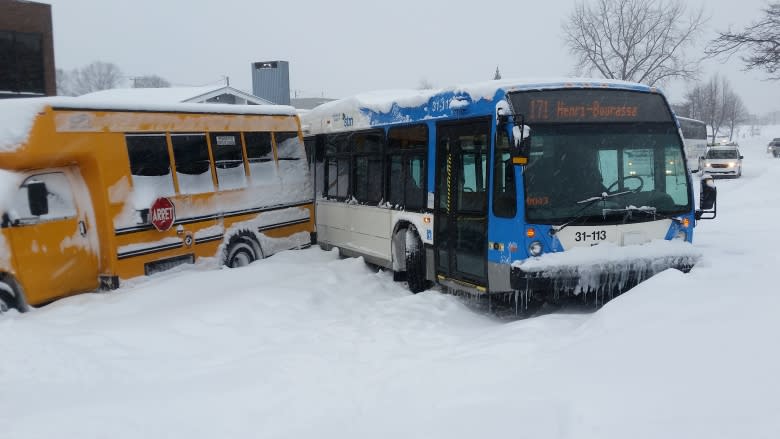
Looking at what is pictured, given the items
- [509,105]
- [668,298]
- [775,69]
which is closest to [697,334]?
→ [668,298]

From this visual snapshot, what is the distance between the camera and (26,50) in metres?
26.3

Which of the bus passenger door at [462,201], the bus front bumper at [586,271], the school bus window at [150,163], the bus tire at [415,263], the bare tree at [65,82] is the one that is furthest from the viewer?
the bare tree at [65,82]

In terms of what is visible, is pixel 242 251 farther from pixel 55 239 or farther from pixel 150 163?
pixel 55 239

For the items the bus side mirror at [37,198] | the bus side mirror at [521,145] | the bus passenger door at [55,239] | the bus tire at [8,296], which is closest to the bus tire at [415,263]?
the bus side mirror at [521,145]

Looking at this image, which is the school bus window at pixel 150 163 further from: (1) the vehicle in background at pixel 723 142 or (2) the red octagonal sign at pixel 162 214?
(1) the vehicle in background at pixel 723 142

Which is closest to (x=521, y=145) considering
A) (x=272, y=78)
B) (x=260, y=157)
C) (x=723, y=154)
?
(x=260, y=157)

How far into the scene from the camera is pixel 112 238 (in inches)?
348

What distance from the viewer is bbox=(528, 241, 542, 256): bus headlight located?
7434mm

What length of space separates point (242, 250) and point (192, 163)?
5.80 feet

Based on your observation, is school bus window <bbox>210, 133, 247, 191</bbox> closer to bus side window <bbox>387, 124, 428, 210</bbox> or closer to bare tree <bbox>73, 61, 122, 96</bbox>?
bus side window <bbox>387, 124, 428, 210</bbox>

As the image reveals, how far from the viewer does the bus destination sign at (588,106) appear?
7.60 m

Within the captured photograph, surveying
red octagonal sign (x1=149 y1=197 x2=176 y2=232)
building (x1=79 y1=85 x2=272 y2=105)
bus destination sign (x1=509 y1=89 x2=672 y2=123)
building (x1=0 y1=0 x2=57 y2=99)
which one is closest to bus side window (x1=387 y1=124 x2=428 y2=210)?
bus destination sign (x1=509 y1=89 x2=672 y2=123)

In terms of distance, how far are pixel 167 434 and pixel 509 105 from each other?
5134 millimetres

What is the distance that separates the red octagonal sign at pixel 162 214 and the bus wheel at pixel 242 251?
126 cm
